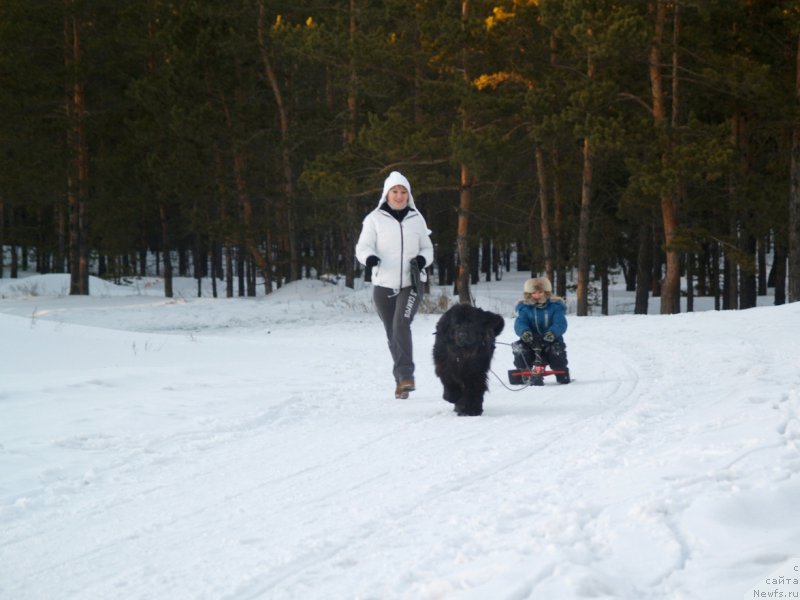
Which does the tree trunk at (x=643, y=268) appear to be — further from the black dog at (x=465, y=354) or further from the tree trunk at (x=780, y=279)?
the black dog at (x=465, y=354)

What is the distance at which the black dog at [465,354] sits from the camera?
7469 mm

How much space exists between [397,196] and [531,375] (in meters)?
2.57

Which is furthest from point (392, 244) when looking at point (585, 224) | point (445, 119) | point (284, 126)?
point (284, 126)

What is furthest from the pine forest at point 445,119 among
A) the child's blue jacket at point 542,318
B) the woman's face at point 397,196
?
the woman's face at point 397,196

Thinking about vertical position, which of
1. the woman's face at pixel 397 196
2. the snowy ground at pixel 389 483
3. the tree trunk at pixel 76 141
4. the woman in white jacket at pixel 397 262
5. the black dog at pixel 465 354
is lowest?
the snowy ground at pixel 389 483

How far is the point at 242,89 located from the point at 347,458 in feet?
86.9

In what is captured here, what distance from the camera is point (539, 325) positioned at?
9.88 metres

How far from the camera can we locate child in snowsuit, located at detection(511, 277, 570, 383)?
9680 mm

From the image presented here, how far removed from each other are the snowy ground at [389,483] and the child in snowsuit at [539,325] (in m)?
0.49

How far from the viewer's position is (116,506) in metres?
4.62

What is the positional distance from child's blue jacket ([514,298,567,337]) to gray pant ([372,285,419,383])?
1660 mm

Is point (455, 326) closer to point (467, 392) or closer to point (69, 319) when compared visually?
point (467, 392)

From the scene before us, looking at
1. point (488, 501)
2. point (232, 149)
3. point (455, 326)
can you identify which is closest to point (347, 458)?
point (488, 501)

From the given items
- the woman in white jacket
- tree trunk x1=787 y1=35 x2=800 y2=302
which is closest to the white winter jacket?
the woman in white jacket
